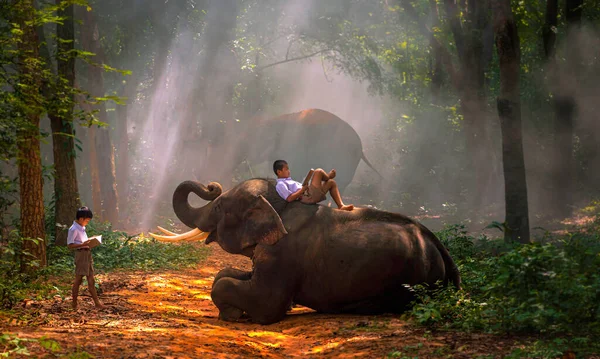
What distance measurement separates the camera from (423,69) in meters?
30.7

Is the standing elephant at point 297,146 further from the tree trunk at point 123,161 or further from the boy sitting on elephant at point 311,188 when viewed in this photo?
the boy sitting on elephant at point 311,188

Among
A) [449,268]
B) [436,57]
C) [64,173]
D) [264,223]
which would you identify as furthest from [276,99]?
[449,268]

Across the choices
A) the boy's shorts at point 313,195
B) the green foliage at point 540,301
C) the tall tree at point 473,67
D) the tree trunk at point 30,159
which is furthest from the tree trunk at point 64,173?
the tall tree at point 473,67

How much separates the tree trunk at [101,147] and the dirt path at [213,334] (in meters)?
14.0

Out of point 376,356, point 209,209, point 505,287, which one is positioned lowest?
point 376,356

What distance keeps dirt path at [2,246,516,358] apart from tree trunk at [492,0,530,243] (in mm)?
5613

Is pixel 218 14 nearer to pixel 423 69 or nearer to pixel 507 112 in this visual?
pixel 423 69

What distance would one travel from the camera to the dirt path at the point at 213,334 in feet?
21.4

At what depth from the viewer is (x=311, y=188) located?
9.66 metres

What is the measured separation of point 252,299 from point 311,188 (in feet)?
5.48

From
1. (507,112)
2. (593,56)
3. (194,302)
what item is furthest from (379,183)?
(194,302)

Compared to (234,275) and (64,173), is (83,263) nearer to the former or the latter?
(234,275)

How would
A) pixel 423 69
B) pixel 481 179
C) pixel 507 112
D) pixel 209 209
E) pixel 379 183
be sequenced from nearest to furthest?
pixel 209 209, pixel 507 112, pixel 481 179, pixel 423 69, pixel 379 183

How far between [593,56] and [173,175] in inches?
677
